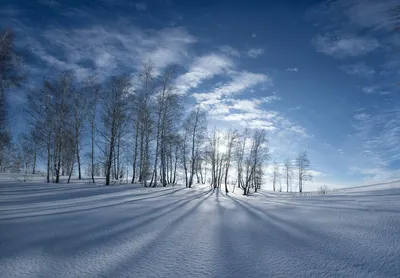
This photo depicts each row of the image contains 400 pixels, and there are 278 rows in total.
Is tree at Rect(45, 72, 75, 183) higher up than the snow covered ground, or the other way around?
tree at Rect(45, 72, 75, 183)

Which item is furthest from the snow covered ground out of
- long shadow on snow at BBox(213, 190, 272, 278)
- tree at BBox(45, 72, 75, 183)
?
tree at BBox(45, 72, 75, 183)

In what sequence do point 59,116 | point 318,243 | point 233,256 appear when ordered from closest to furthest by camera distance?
point 233,256 < point 318,243 < point 59,116

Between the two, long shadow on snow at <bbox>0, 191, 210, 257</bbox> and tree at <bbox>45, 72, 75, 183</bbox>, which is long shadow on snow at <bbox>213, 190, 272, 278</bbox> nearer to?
long shadow on snow at <bbox>0, 191, 210, 257</bbox>

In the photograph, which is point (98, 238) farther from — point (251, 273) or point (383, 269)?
point (383, 269)

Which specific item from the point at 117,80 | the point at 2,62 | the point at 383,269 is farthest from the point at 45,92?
the point at 383,269

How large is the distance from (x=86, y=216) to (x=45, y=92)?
53.5 ft

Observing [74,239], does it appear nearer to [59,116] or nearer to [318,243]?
[318,243]

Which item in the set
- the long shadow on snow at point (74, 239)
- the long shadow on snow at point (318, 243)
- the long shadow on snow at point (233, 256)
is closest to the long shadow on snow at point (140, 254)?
the long shadow on snow at point (74, 239)

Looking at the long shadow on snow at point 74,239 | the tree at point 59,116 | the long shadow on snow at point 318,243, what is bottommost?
the long shadow on snow at point 74,239

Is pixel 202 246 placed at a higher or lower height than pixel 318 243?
lower

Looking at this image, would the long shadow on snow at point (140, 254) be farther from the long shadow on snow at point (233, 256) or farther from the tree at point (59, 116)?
the tree at point (59, 116)

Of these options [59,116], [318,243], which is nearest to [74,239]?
[318,243]

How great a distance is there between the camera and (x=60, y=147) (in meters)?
16.1

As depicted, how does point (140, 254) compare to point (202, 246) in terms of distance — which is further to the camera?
point (202, 246)
